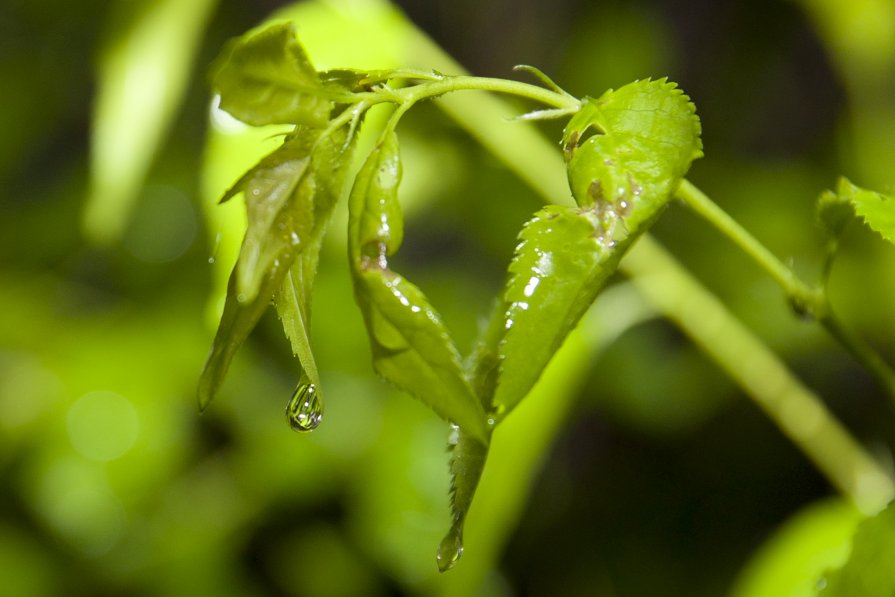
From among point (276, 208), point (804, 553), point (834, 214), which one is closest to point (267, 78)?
point (276, 208)

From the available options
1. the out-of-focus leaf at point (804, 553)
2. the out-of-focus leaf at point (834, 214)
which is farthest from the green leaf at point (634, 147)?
the out-of-focus leaf at point (804, 553)

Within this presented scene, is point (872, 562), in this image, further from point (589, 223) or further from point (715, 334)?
point (715, 334)

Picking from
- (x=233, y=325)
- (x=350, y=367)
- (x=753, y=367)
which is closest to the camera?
(x=233, y=325)

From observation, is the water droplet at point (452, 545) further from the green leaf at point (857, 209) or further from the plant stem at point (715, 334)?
the plant stem at point (715, 334)

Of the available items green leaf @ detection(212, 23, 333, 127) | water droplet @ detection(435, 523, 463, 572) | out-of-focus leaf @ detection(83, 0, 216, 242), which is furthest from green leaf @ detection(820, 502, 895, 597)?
out-of-focus leaf @ detection(83, 0, 216, 242)

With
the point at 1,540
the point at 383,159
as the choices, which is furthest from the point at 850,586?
the point at 1,540
